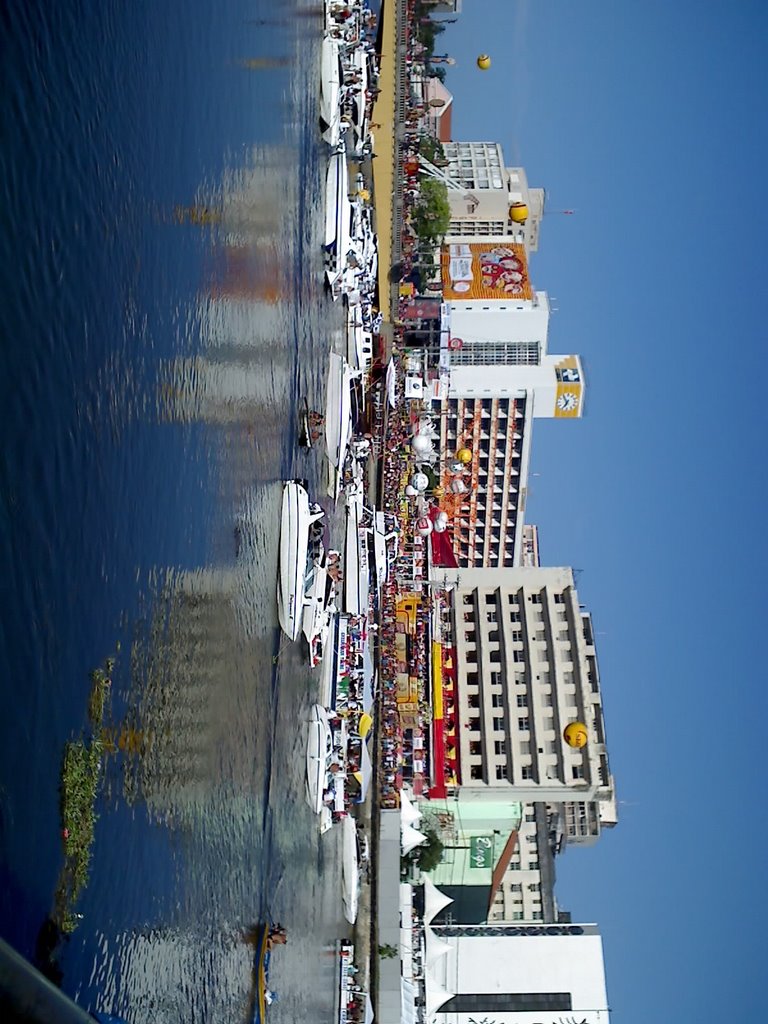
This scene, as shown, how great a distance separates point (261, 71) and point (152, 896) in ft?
72.7

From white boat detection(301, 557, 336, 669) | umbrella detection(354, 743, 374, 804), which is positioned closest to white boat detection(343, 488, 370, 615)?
umbrella detection(354, 743, 374, 804)

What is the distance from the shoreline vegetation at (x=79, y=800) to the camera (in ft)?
42.1

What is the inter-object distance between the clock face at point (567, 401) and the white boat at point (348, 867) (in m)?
52.2

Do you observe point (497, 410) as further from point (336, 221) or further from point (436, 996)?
point (336, 221)

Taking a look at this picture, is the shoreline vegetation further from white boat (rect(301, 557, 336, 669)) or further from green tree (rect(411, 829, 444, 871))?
green tree (rect(411, 829, 444, 871))

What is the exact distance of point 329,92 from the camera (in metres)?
36.2

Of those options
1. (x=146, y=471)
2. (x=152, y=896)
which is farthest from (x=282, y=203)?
(x=152, y=896)

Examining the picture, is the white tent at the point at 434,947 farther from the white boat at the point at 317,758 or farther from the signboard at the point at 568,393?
the signboard at the point at 568,393

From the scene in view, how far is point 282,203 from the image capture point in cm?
2903

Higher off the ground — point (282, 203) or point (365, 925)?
point (282, 203)

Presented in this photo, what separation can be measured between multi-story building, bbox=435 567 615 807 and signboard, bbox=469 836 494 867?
9.33 feet

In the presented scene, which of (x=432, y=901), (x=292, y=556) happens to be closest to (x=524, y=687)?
(x=432, y=901)

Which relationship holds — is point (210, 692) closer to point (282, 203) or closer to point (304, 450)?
point (304, 450)

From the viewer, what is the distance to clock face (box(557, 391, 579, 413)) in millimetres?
83188
